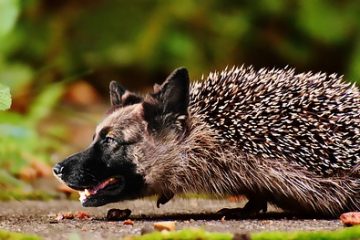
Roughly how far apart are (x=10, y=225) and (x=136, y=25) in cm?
957

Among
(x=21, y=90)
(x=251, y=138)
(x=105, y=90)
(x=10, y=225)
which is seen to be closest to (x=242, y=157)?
(x=251, y=138)

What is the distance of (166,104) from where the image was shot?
726 cm

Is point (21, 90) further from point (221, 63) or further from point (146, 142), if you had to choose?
point (146, 142)

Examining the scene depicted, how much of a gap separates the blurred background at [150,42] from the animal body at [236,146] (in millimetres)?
6581

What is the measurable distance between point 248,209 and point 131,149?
3.37 ft

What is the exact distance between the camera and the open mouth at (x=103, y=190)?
705 centimetres

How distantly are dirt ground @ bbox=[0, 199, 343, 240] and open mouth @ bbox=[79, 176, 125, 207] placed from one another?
0.52ft

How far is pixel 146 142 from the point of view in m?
7.24

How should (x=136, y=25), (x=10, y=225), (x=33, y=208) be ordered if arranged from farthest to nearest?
(x=136, y=25) < (x=33, y=208) < (x=10, y=225)

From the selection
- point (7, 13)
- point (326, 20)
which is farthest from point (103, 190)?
point (326, 20)

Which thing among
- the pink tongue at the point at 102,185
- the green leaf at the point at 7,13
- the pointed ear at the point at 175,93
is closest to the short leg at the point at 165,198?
the pink tongue at the point at 102,185

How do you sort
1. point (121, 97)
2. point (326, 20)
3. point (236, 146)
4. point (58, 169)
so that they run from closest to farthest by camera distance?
point (58, 169)
point (236, 146)
point (121, 97)
point (326, 20)

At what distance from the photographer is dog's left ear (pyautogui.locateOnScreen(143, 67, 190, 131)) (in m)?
7.21

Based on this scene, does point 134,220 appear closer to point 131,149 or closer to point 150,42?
point 131,149
